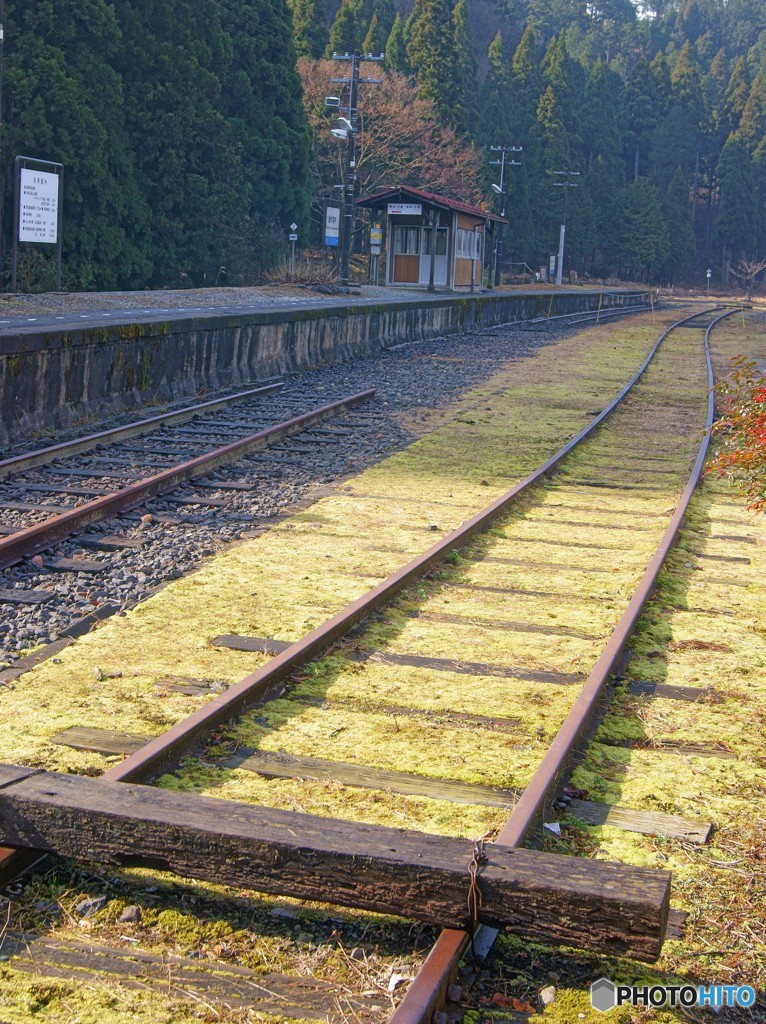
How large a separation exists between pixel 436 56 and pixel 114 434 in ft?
207

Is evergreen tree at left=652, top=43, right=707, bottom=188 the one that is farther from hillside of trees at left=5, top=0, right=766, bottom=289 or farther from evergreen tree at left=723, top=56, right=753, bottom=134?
evergreen tree at left=723, top=56, right=753, bottom=134

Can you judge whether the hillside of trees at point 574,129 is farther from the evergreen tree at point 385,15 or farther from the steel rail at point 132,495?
the steel rail at point 132,495

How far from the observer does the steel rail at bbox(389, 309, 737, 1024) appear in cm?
334

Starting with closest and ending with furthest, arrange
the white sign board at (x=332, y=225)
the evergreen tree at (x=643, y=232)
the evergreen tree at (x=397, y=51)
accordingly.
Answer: the white sign board at (x=332, y=225) < the evergreen tree at (x=397, y=51) < the evergreen tree at (x=643, y=232)

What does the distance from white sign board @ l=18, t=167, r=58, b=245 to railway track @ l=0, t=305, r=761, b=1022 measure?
523 inches

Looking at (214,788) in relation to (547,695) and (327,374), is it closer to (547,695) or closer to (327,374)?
(547,695)

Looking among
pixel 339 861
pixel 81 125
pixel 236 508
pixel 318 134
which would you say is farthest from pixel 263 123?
pixel 339 861

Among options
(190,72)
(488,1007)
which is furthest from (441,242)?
(488,1007)

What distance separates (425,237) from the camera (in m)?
43.3

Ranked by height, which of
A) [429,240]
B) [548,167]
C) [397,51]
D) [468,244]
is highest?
[397,51]

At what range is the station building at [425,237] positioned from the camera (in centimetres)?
4078

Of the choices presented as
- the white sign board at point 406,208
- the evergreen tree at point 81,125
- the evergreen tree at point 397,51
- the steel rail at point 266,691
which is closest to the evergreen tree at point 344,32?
the evergreen tree at point 397,51

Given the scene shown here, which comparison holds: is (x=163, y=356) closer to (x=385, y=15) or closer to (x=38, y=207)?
(x=38, y=207)

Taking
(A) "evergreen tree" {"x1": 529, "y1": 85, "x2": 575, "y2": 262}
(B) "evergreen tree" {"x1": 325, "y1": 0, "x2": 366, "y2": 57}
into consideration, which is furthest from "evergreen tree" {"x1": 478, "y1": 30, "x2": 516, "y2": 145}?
(B) "evergreen tree" {"x1": 325, "y1": 0, "x2": 366, "y2": 57}
